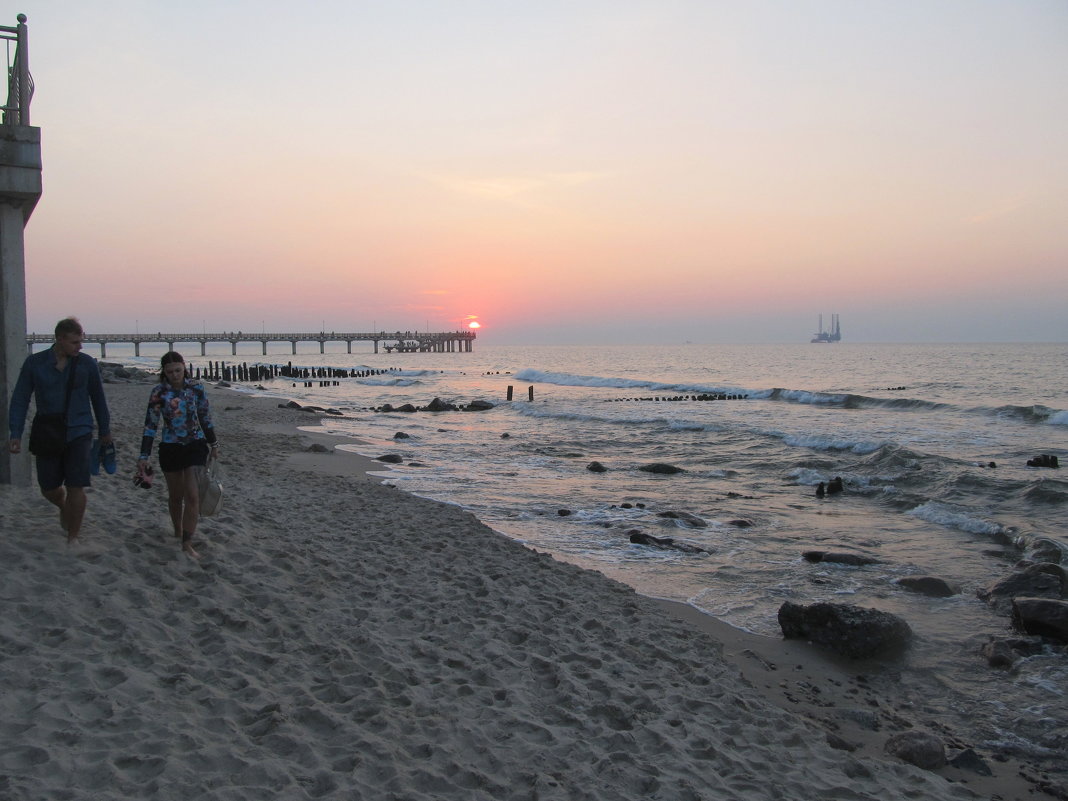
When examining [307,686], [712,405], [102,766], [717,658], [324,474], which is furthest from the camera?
[712,405]

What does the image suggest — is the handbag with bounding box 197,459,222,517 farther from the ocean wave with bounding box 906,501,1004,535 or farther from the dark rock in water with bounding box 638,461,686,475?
the dark rock in water with bounding box 638,461,686,475

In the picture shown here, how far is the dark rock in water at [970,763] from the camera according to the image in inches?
186

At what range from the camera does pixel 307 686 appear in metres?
4.45

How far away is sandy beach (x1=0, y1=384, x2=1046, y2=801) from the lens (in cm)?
358

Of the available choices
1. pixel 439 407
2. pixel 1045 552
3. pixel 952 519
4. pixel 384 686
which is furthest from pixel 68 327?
pixel 439 407

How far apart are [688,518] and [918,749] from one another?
22.6 ft

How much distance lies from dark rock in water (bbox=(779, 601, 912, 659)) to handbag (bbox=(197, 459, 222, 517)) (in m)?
5.61

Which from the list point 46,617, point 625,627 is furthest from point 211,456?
point 625,627

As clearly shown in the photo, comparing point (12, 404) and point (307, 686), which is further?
point (12, 404)

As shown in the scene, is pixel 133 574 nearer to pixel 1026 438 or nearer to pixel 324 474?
pixel 324 474

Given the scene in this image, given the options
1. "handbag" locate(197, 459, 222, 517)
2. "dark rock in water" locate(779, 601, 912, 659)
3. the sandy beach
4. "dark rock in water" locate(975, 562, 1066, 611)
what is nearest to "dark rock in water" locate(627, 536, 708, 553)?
the sandy beach

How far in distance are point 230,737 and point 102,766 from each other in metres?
0.61

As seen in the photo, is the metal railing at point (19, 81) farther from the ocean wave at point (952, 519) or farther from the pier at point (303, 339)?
the pier at point (303, 339)

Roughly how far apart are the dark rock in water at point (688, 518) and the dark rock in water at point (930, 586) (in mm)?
3316
